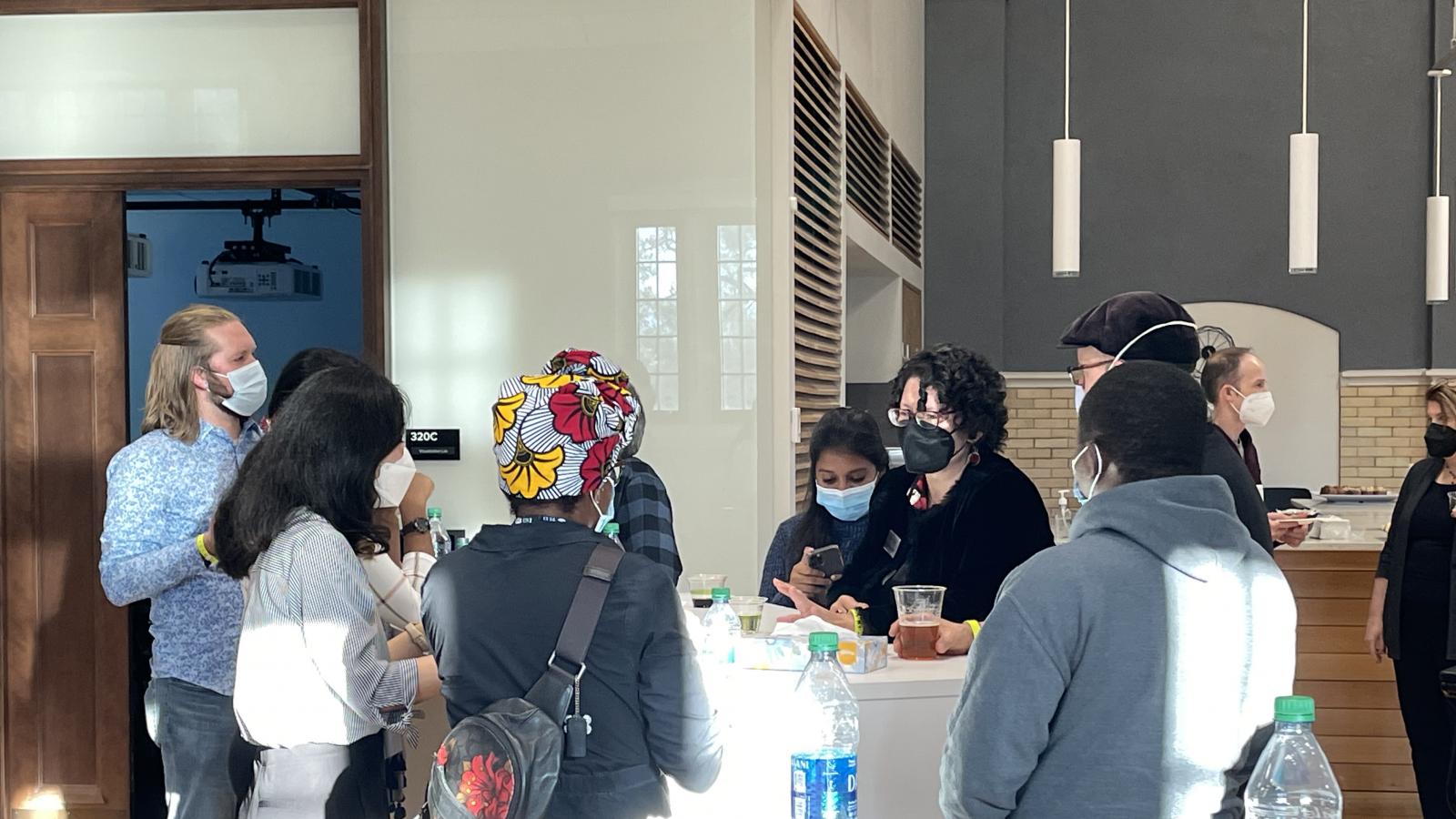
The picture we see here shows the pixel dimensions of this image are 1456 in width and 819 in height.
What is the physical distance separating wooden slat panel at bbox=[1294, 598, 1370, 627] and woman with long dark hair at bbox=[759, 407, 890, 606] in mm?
2659

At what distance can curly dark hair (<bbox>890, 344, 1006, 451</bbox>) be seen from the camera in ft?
10.6

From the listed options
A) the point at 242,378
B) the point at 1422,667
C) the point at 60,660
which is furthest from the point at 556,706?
the point at 1422,667

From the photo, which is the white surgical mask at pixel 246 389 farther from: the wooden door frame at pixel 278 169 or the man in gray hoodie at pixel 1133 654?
the man in gray hoodie at pixel 1133 654

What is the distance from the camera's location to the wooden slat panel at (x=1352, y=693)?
5441 millimetres

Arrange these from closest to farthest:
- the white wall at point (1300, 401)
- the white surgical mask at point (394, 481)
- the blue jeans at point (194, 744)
A: the blue jeans at point (194, 744) < the white surgical mask at point (394, 481) < the white wall at point (1300, 401)

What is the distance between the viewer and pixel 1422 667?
4.81 m

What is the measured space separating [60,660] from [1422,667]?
4910mm

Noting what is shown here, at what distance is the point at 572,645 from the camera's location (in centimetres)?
204

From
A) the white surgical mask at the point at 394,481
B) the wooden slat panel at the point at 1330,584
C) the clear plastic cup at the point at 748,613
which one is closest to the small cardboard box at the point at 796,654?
the clear plastic cup at the point at 748,613

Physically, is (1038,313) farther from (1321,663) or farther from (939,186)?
(1321,663)

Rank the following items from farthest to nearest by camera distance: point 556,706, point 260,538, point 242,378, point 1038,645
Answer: point 242,378, point 260,538, point 556,706, point 1038,645

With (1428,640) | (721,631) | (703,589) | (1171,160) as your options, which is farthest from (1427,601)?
(1171,160)

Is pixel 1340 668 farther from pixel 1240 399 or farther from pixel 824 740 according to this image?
pixel 824 740

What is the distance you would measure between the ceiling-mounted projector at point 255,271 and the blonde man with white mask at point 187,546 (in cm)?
601
